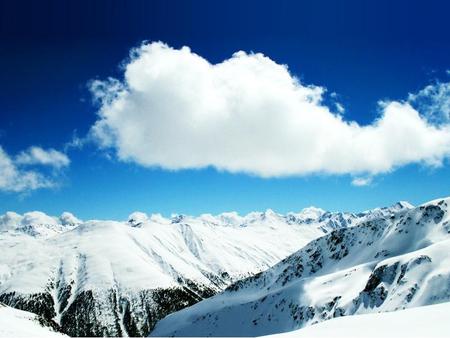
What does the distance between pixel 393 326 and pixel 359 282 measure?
134945mm

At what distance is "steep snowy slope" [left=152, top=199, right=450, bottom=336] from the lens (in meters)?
116

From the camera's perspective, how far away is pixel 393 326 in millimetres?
17484

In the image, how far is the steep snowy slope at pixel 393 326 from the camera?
51.7 ft

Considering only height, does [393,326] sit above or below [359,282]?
below

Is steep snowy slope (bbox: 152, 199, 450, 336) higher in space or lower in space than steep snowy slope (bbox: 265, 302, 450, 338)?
higher

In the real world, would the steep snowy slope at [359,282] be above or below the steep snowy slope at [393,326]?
above

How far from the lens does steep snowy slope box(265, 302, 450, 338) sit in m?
15.8

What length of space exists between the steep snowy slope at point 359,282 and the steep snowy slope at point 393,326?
93610mm

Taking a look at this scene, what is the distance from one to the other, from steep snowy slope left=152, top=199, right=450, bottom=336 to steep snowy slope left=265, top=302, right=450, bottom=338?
93610mm

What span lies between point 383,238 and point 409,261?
177ft

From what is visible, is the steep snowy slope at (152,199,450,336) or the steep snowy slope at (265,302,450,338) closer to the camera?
the steep snowy slope at (265,302,450,338)

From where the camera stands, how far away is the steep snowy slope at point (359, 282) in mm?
115750

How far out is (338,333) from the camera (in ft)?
57.8

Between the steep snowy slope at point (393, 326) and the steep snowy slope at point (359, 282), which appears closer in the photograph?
the steep snowy slope at point (393, 326)
